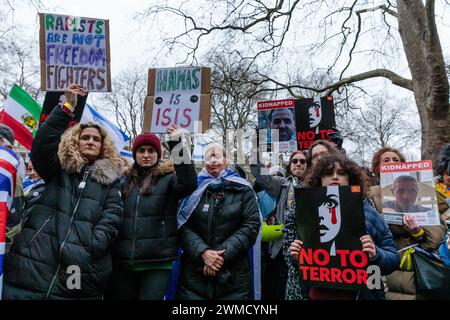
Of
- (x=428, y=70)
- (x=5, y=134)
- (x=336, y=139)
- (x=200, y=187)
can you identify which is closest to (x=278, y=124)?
(x=336, y=139)

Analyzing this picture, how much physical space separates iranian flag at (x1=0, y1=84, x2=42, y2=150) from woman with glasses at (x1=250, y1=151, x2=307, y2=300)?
3.15 metres

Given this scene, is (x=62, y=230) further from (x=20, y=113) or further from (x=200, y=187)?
(x=20, y=113)

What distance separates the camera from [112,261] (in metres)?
Answer: 2.78

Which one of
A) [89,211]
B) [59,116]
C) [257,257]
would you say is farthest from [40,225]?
[257,257]

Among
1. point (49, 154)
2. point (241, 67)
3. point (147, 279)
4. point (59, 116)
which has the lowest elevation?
point (147, 279)

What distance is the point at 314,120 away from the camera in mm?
5160

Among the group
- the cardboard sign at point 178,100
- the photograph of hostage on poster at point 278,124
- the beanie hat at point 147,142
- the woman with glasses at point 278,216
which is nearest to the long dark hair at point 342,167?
the woman with glasses at point 278,216

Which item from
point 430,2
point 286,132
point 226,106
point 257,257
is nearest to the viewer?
point 257,257

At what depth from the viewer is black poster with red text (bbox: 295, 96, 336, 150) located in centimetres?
511

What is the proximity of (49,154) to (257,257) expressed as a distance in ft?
6.72

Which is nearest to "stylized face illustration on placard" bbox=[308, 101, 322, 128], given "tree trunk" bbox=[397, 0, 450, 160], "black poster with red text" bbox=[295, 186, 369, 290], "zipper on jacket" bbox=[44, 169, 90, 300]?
"tree trunk" bbox=[397, 0, 450, 160]

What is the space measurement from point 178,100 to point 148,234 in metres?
1.57

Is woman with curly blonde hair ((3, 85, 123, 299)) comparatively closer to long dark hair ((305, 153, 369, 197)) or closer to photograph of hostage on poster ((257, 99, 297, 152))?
long dark hair ((305, 153, 369, 197))

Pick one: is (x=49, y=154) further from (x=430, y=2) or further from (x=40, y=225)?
(x=430, y=2)
